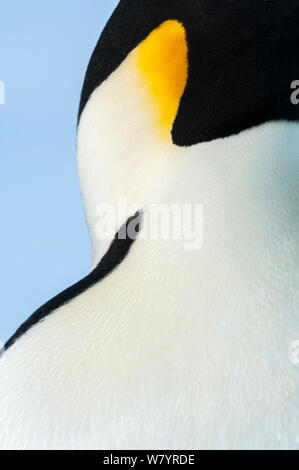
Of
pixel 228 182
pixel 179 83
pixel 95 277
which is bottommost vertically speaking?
pixel 95 277

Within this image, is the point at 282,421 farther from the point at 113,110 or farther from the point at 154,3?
the point at 154,3

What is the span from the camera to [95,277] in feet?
6.71

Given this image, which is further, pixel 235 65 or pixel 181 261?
pixel 235 65

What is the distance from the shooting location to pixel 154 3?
7.91 ft

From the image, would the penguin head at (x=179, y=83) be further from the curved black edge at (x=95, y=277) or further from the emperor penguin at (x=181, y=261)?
the curved black edge at (x=95, y=277)

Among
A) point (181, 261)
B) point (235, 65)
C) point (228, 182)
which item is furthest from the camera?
point (235, 65)

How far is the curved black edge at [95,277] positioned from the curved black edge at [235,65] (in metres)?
0.28

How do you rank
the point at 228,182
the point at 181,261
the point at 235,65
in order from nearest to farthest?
the point at 181,261 < the point at 228,182 < the point at 235,65

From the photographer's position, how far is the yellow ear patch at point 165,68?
2268 millimetres

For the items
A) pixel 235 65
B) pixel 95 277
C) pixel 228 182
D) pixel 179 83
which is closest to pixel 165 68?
pixel 179 83

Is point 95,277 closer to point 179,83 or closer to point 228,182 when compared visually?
point 228,182

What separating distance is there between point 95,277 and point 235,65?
68cm

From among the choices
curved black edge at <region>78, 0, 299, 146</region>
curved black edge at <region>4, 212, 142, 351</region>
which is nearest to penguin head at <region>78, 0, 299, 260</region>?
curved black edge at <region>78, 0, 299, 146</region>

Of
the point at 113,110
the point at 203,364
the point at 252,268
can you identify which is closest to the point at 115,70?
the point at 113,110
